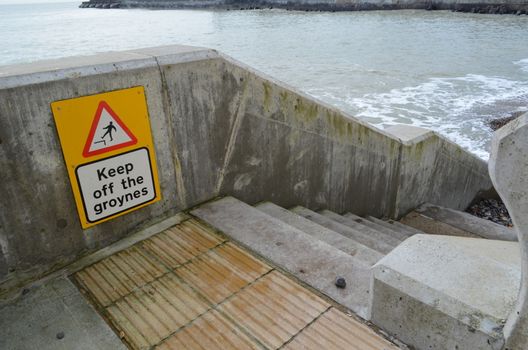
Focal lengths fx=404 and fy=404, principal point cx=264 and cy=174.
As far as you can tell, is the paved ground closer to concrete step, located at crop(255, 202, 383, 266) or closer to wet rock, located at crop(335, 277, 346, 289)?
wet rock, located at crop(335, 277, 346, 289)

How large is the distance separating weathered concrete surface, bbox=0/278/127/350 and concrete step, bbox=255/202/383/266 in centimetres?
200

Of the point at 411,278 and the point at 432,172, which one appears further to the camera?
the point at 432,172

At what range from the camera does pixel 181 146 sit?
363cm

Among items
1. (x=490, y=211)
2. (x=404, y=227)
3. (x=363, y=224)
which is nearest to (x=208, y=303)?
(x=363, y=224)

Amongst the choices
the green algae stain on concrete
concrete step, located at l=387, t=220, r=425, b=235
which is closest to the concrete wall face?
the green algae stain on concrete

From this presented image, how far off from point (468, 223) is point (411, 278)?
5.79 m

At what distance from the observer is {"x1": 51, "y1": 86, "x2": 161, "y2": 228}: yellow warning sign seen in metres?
2.92

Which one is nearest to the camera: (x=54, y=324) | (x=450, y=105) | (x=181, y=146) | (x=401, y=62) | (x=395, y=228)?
(x=54, y=324)

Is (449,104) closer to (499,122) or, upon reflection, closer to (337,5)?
(499,122)

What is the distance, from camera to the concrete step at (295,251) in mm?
2789

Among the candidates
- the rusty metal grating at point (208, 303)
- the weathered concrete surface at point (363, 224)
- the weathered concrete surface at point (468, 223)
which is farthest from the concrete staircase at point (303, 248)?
the weathered concrete surface at point (468, 223)

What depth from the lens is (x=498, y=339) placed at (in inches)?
78.7

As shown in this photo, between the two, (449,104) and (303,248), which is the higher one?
(303,248)

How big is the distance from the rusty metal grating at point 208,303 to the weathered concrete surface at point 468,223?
18.0ft
